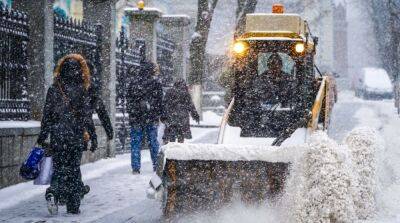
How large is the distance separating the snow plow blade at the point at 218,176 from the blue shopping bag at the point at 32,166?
162cm

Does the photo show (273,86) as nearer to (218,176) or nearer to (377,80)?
(218,176)

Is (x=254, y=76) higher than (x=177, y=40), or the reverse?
(x=177, y=40)

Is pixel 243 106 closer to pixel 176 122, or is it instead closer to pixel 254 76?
pixel 254 76

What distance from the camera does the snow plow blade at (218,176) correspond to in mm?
6527

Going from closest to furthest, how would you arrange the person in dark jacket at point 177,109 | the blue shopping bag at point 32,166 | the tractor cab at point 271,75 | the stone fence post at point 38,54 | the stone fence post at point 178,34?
the blue shopping bag at point 32,166
the tractor cab at point 271,75
the stone fence post at point 38,54
the person in dark jacket at point 177,109
the stone fence post at point 178,34

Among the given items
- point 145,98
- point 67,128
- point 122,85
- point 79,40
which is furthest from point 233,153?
point 122,85

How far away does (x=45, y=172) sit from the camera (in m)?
7.72

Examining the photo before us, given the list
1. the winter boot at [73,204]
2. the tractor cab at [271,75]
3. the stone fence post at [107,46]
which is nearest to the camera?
the winter boot at [73,204]

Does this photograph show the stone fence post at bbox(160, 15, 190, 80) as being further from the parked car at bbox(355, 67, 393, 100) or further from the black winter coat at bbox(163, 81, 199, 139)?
the parked car at bbox(355, 67, 393, 100)

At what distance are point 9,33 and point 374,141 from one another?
5496mm

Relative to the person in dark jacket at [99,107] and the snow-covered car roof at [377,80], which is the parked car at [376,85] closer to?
the snow-covered car roof at [377,80]

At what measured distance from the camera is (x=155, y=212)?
317 inches

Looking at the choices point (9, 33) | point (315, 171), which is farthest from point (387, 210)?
point (9, 33)

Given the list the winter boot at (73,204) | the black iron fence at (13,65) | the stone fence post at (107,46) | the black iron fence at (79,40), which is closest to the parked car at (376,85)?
the stone fence post at (107,46)
